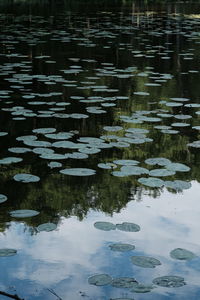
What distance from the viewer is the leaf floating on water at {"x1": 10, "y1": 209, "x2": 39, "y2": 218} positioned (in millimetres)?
3004

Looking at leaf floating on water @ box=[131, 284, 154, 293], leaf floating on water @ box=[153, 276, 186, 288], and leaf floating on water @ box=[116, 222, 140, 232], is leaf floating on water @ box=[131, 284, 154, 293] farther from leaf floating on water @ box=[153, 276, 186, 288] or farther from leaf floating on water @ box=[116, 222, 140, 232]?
leaf floating on water @ box=[116, 222, 140, 232]

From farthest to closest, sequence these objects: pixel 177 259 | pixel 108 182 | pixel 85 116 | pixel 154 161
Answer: pixel 85 116 < pixel 154 161 < pixel 108 182 < pixel 177 259

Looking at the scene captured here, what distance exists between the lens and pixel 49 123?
474 centimetres

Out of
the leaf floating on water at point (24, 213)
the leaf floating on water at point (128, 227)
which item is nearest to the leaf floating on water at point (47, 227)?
the leaf floating on water at point (24, 213)

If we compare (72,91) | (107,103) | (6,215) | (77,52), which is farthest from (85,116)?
(77,52)

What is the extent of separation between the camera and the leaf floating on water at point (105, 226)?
2.88 metres

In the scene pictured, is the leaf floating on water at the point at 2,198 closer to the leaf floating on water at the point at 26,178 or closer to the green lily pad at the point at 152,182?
the leaf floating on water at the point at 26,178

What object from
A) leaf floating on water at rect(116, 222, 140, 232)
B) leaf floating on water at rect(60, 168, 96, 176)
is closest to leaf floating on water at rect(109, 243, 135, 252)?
leaf floating on water at rect(116, 222, 140, 232)

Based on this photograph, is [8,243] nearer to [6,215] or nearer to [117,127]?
[6,215]

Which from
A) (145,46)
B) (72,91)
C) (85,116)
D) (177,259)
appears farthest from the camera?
(145,46)

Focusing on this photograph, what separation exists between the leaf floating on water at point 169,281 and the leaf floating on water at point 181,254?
210 mm

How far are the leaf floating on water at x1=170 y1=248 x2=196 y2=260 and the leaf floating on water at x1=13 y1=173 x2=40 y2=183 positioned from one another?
46.4 inches

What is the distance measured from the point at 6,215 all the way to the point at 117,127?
1.83 metres

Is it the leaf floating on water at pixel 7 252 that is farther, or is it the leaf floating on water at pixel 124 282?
the leaf floating on water at pixel 7 252
